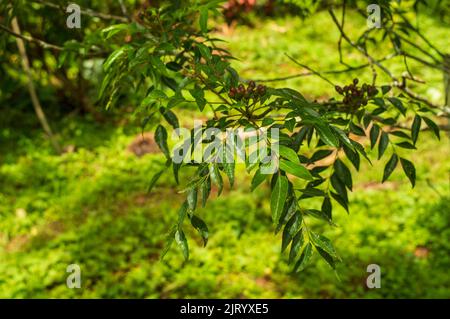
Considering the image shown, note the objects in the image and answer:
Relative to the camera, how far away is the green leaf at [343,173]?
2.24 meters

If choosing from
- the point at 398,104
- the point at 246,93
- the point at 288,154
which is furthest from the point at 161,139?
the point at 398,104

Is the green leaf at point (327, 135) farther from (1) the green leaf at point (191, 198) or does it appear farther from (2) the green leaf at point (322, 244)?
(1) the green leaf at point (191, 198)

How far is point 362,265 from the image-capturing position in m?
4.46

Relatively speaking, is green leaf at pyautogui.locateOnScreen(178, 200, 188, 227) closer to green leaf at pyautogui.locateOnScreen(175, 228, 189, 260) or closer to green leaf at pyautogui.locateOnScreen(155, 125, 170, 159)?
green leaf at pyautogui.locateOnScreen(175, 228, 189, 260)

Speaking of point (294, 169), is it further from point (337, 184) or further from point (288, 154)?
point (337, 184)

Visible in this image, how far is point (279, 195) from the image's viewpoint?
5.13ft

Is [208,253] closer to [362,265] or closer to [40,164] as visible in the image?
[362,265]

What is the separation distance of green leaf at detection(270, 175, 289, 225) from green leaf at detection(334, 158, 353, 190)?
74 centimetres

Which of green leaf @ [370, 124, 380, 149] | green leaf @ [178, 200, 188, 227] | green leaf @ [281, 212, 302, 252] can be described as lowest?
green leaf @ [281, 212, 302, 252]

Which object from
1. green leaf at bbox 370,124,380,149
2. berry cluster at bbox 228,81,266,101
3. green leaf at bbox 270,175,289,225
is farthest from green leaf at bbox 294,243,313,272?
green leaf at bbox 370,124,380,149

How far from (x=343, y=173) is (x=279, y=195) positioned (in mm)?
810

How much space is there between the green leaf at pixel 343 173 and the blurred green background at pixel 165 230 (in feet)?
6.85

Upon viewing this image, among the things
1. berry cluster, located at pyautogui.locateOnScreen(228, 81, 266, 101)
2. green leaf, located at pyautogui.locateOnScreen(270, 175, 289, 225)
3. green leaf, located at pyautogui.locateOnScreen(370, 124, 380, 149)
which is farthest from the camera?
green leaf, located at pyautogui.locateOnScreen(370, 124, 380, 149)

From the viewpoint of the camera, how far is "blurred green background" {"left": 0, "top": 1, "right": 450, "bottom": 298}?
14.2 ft
